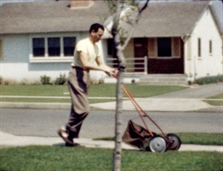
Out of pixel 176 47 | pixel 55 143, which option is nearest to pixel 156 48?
pixel 176 47

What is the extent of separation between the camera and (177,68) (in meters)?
31.6

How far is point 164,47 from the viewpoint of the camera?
32.1 meters

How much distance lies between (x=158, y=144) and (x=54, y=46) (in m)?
23.3

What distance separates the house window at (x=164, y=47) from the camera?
3194 centimetres

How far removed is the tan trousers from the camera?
863 centimetres

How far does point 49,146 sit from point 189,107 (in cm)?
857

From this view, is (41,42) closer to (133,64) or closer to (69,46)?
(69,46)

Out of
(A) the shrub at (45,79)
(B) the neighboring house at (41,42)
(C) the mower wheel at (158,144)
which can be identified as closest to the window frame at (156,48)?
(B) the neighboring house at (41,42)

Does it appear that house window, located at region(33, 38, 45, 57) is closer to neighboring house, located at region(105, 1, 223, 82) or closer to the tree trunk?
neighboring house, located at region(105, 1, 223, 82)

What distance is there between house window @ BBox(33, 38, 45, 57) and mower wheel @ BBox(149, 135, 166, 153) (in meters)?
23.5

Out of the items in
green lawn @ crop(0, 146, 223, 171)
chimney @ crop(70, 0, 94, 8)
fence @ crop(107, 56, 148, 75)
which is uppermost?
chimney @ crop(70, 0, 94, 8)

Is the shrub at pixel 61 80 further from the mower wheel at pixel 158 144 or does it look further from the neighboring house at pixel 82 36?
the mower wheel at pixel 158 144

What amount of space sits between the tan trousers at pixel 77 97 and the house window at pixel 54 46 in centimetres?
2221

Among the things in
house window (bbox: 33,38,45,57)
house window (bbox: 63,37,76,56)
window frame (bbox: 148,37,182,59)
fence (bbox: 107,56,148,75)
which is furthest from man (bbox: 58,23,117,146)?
window frame (bbox: 148,37,182,59)
